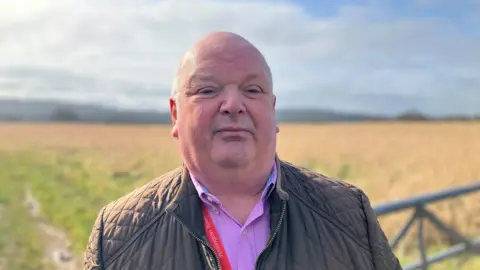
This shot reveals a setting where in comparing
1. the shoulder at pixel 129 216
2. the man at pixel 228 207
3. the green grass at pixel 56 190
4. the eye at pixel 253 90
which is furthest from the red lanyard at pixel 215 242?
the green grass at pixel 56 190

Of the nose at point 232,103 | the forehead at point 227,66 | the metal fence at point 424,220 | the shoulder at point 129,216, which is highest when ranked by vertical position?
the forehead at point 227,66

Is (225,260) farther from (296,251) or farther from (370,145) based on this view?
(370,145)

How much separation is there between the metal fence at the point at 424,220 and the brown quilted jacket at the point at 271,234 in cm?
97

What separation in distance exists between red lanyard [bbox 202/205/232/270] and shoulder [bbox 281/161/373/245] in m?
0.25

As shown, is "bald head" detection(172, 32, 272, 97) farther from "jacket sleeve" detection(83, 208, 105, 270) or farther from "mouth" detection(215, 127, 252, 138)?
"jacket sleeve" detection(83, 208, 105, 270)

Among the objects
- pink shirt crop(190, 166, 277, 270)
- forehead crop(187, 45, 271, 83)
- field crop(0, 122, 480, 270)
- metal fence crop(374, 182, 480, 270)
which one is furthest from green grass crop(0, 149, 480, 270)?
forehead crop(187, 45, 271, 83)

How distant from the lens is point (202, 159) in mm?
1613

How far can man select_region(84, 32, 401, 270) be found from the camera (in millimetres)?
1590

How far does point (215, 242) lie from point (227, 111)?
36 centimetres

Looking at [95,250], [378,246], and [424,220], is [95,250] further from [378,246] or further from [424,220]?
[424,220]

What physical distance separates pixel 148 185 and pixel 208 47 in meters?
0.45

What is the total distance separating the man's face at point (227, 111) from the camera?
1.58m

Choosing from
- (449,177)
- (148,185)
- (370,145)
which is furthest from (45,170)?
(148,185)

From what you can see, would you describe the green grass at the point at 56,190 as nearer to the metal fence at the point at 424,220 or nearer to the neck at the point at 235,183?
the metal fence at the point at 424,220
